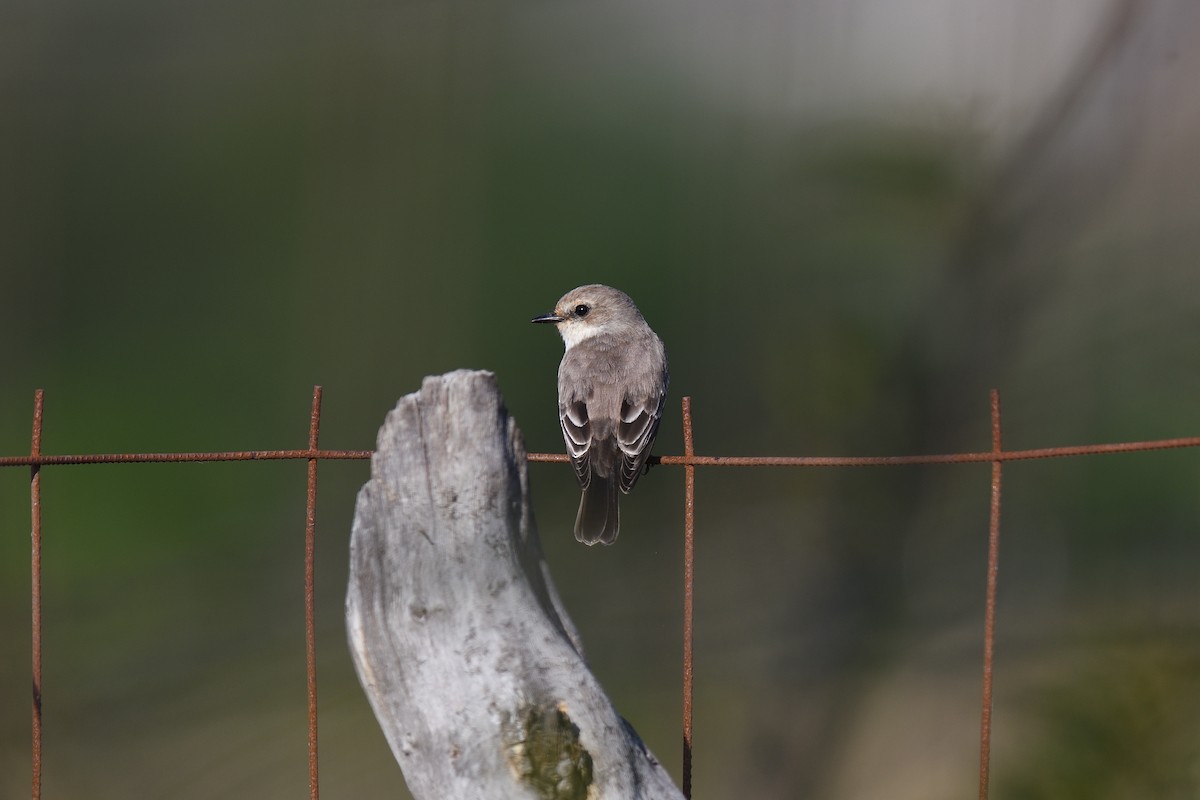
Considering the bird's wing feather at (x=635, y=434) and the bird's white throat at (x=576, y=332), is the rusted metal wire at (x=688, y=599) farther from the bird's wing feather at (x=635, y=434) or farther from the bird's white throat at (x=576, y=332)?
Result: the bird's white throat at (x=576, y=332)

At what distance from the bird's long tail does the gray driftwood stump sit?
75.7 inches

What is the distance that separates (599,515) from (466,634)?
2048mm

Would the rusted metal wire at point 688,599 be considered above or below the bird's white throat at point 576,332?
below

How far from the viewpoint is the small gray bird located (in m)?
3.91

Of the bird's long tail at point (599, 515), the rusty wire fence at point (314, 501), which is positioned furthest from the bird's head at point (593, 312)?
the rusty wire fence at point (314, 501)

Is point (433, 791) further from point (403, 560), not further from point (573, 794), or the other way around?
point (403, 560)

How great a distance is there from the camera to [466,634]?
1.86 metres

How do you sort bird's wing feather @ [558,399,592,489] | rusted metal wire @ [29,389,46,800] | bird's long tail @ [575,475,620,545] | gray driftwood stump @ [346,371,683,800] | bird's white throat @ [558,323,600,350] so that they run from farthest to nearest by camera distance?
bird's white throat @ [558,323,600,350]
bird's wing feather @ [558,399,592,489]
bird's long tail @ [575,475,620,545]
rusted metal wire @ [29,389,46,800]
gray driftwood stump @ [346,371,683,800]

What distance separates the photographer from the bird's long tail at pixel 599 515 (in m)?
3.87

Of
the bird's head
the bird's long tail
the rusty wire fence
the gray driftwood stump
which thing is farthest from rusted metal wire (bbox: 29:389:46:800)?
the bird's head

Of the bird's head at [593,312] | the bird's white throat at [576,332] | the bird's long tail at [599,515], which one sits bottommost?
the bird's long tail at [599,515]

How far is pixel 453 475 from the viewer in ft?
6.19

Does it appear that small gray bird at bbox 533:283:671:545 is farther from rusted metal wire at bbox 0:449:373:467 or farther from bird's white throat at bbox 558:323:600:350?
rusted metal wire at bbox 0:449:373:467

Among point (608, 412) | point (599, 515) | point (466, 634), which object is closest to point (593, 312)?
point (608, 412)
